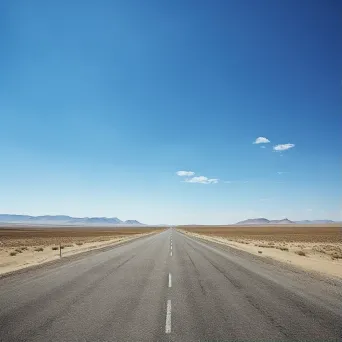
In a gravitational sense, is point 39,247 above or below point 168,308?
below

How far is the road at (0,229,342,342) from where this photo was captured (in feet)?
20.1

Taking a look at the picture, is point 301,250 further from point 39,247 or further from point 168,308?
point 39,247

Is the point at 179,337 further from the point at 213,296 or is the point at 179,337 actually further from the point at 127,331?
the point at 213,296

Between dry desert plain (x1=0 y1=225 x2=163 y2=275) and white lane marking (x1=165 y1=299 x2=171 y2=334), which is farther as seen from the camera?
dry desert plain (x1=0 y1=225 x2=163 y2=275)

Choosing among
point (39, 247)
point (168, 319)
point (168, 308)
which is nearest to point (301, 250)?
point (168, 308)

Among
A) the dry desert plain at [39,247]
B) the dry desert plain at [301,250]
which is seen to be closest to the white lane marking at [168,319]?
the dry desert plain at [301,250]

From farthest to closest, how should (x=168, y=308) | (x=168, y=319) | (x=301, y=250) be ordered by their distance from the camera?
(x=301, y=250) < (x=168, y=308) < (x=168, y=319)

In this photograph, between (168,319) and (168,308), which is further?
(168,308)

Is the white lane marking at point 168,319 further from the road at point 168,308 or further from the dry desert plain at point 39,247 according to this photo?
the dry desert plain at point 39,247

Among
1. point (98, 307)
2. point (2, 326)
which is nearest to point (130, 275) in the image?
point (98, 307)

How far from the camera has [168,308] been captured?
26.3ft

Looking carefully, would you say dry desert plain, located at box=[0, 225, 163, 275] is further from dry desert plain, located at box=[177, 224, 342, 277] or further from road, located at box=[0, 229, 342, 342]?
dry desert plain, located at box=[177, 224, 342, 277]

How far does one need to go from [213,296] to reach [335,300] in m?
3.57

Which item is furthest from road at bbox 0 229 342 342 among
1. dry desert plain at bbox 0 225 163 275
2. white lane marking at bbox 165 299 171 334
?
dry desert plain at bbox 0 225 163 275
